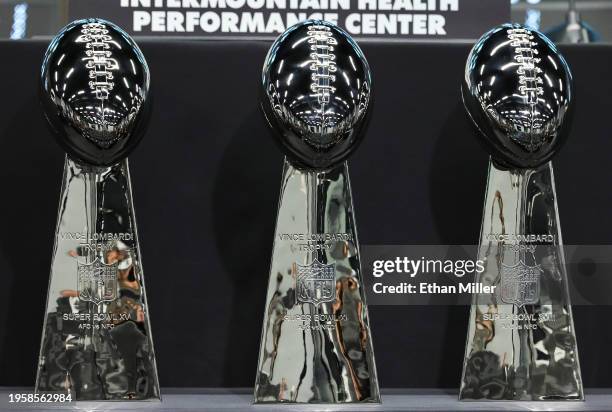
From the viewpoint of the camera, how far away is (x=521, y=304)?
3.79 feet

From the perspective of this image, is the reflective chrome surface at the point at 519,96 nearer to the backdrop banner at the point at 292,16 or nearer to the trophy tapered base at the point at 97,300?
the backdrop banner at the point at 292,16

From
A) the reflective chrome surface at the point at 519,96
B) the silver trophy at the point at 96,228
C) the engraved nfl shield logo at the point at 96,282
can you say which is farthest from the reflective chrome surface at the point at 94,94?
the reflective chrome surface at the point at 519,96

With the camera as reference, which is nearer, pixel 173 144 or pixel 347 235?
pixel 347 235

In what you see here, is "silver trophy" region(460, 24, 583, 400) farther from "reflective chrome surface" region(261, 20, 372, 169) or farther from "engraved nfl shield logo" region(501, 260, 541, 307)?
"reflective chrome surface" region(261, 20, 372, 169)

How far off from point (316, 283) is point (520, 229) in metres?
0.26

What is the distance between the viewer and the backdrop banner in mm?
1322

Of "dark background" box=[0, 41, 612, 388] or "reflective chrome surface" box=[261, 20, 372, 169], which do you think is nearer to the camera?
"reflective chrome surface" box=[261, 20, 372, 169]

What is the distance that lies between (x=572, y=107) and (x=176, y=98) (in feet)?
1.69

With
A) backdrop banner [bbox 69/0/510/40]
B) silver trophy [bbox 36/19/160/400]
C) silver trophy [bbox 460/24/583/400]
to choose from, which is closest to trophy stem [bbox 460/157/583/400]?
silver trophy [bbox 460/24/583/400]

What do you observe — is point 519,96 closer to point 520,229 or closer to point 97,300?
point 520,229

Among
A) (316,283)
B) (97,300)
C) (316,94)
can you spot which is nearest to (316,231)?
(316,283)

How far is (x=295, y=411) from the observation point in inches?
42.7

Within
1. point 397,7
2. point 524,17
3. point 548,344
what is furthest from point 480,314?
point 524,17

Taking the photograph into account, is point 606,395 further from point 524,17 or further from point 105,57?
point 524,17
